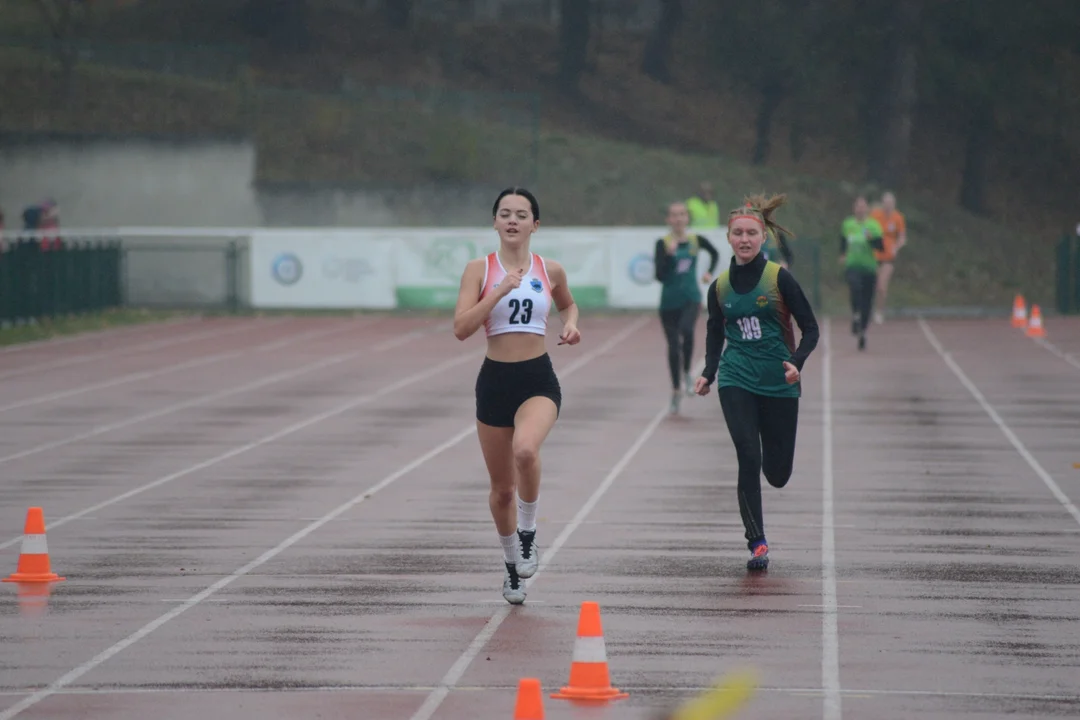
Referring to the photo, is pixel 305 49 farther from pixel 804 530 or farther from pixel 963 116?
pixel 804 530

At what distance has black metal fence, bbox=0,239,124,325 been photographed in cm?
3020

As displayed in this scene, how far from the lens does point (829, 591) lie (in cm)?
1012

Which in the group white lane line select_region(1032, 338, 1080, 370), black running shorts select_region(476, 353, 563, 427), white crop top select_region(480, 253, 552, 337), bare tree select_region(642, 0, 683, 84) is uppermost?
bare tree select_region(642, 0, 683, 84)

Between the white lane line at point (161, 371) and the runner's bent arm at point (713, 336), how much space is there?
11072 millimetres

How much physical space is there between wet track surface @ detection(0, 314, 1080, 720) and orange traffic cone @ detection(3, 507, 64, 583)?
20 cm

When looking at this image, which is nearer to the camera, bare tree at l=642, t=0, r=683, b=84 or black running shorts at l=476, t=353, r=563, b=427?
black running shorts at l=476, t=353, r=563, b=427

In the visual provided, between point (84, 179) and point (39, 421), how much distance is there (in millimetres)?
22670

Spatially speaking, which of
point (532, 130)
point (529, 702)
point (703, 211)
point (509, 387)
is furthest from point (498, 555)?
point (532, 130)

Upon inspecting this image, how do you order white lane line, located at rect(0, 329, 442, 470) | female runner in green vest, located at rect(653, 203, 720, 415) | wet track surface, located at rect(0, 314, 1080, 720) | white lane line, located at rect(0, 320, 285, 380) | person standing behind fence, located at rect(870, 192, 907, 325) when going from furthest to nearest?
person standing behind fence, located at rect(870, 192, 907, 325) → white lane line, located at rect(0, 320, 285, 380) → female runner in green vest, located at rect(653, 203, 720, 415) → white lane line, located at rect(0, 329, 442, 470) → wet track surface, located at rect(0, 314, 1080, 720)

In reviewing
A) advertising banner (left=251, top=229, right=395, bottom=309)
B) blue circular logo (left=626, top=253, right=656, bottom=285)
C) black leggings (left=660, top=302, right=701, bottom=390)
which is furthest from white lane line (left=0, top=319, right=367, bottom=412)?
black leggings (left=660, top=302, right=701, bottom=390)

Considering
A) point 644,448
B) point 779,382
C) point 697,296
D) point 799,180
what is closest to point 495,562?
point 779,382

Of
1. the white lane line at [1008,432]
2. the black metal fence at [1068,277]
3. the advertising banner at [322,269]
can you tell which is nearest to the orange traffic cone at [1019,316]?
the black metal fence at [1068,277]

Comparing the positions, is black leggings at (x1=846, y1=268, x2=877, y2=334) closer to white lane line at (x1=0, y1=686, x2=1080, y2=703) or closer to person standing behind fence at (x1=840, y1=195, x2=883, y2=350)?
person standing behind fence at (x1=840, y1=195, x2=883, y2=350)

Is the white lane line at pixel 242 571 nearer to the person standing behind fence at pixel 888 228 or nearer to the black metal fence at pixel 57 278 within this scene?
the black metal fence at pixel 57 278
